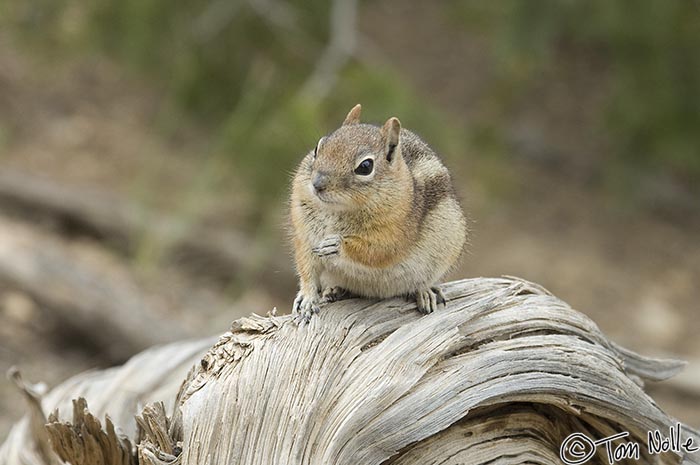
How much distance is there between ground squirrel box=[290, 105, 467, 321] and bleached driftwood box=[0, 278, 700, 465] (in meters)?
0.10

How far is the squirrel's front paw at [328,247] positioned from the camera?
9.30ft

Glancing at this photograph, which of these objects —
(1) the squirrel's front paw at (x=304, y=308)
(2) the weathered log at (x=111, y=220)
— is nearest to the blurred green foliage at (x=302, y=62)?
(2) the weathered log at (x=111, y=220)

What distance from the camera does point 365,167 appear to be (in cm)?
289

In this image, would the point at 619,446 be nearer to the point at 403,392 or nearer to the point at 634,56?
the point at 403,392

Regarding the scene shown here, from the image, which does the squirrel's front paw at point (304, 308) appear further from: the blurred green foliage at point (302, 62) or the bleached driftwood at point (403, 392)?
the blurred green foliage at point (302, 62)

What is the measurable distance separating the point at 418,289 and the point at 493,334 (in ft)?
0.98

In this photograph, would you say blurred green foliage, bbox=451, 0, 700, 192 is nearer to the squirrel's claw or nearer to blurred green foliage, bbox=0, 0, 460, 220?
blurred green foliage, bbox=0, 0, 460, 220

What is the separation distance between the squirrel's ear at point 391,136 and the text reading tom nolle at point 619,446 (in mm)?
1197

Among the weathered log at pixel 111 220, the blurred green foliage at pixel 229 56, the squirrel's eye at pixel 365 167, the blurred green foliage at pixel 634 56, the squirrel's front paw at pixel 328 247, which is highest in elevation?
the blurred green foliage at pixel 634 56

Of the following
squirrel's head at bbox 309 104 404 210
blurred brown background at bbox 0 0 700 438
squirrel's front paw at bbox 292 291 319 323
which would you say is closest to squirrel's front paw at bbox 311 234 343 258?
squirrel's head at bbox 309 104 404 210

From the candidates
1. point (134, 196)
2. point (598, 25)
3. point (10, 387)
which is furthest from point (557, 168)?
point (10, 387)

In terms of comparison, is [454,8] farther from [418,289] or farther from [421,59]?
[418,289]

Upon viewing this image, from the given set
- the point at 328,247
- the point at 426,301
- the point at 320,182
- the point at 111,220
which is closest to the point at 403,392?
the point at 426,301

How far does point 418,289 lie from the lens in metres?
3.09
